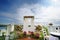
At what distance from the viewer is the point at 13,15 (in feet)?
10.6

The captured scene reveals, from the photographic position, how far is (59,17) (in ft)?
10.6

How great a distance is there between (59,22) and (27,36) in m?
0.57

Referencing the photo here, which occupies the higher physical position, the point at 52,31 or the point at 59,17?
the point at 59,17

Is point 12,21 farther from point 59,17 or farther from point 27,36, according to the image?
point 59,17

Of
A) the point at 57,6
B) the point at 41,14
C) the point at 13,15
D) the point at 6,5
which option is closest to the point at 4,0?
the point at 6,5

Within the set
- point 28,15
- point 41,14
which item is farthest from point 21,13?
point 41,14

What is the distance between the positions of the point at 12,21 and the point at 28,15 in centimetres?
28

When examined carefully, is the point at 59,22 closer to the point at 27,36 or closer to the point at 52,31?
the point at 52,31

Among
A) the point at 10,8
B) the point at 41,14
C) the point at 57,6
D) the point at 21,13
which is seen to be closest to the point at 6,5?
the point at 10,8

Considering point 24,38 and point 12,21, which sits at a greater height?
point 12,21

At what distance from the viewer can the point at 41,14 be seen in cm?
325

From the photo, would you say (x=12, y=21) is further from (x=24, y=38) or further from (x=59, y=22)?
(x=59, y=22)

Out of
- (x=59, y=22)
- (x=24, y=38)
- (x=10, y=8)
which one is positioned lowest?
(x=24, y=38)

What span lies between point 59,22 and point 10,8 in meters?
0.83
